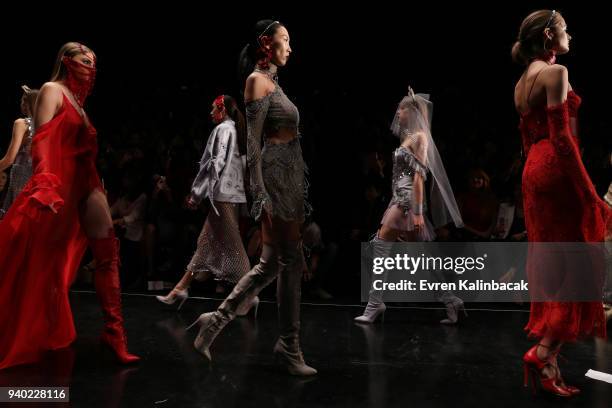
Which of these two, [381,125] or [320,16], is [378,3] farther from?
[381,125]

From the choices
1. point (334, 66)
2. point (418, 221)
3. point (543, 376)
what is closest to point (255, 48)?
point (418, 221)

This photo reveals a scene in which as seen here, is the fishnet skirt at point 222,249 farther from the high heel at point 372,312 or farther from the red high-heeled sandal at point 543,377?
the red high-heeled sandal at point 543,377

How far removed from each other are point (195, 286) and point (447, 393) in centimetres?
365

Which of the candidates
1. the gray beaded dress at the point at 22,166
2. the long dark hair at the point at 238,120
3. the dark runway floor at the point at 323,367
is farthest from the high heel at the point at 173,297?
the gray beaded dress at the point at 22,166

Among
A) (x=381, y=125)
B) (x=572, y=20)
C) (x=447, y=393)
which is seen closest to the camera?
(x=447, y=393)

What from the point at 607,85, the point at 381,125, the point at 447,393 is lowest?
the point at 447,393

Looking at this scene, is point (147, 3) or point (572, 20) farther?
point (147, 3)

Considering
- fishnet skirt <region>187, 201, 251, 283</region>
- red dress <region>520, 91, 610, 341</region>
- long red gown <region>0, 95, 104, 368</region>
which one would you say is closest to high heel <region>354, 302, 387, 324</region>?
fishnet skirt <region>187, 201, 251, 283</region>

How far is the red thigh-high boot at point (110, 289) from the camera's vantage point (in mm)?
3404

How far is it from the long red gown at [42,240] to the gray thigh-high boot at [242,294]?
810 millimetres

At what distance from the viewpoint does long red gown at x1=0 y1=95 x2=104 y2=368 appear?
324 centimetres

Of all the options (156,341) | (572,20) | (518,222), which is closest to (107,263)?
(156,341)

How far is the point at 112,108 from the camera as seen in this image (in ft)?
28.8

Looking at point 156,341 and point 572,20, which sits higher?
point 572,20
